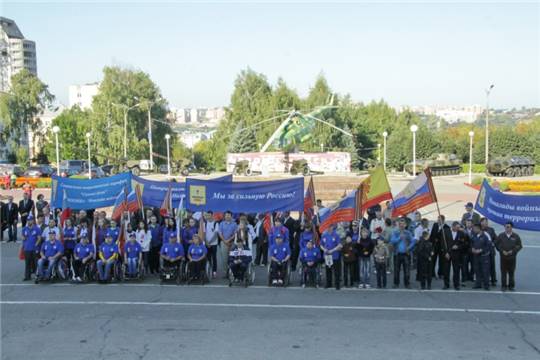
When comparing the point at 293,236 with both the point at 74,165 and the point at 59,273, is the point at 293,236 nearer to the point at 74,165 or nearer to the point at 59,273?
the point at 59,273

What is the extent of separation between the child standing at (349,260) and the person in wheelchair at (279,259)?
4.41 ft

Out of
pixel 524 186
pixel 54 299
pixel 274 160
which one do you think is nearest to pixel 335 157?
pixel 274 160

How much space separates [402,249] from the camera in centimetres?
1433

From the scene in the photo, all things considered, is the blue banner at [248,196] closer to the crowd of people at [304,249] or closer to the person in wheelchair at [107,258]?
the crowd of people at [304,249]

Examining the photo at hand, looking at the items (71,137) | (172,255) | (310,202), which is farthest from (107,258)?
(71,137)

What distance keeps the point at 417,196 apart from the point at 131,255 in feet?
23.6

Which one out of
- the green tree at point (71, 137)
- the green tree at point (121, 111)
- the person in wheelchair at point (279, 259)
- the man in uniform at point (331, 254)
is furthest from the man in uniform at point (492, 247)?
the green tree at point (71, 137)

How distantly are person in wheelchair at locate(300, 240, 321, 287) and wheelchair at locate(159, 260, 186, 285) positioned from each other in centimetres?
298

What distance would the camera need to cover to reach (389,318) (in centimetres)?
1170

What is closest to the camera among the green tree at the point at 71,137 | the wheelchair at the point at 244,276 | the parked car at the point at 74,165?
the wheelchair at the point at 244,276

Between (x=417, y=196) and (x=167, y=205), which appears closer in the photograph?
(x=417, y=196)

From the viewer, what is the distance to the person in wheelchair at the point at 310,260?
1441 cm

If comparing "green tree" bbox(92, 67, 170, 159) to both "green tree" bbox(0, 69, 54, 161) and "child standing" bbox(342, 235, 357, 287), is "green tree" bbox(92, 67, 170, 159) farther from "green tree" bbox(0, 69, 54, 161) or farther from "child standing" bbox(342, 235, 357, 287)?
"child standing" bbox(342, 235, 357, 287)

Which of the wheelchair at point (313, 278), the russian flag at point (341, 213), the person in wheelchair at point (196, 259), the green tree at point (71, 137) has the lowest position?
the wheelchair at point (313, 278)
